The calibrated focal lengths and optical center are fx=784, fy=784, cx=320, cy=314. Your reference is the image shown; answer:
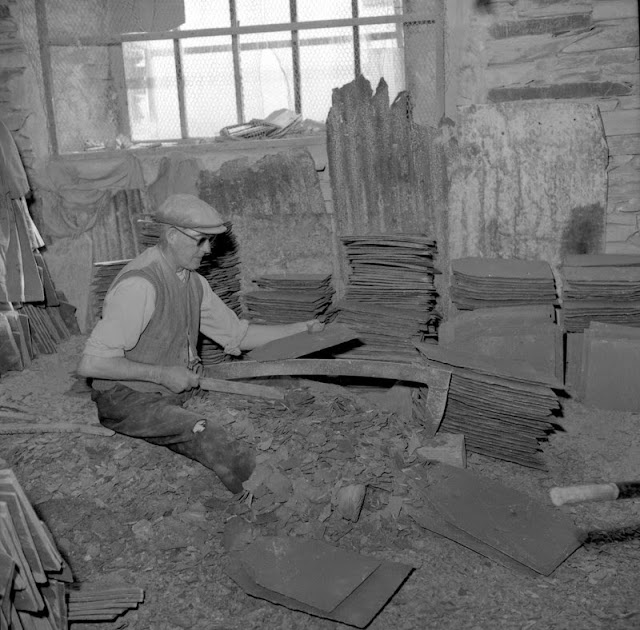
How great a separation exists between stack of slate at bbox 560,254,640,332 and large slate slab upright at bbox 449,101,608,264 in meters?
0.60

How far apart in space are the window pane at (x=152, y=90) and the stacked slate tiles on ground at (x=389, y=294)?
2.27 m

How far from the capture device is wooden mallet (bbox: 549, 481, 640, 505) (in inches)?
169

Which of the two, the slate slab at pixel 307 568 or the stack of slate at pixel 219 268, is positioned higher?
the stack of slate at pixel 219 268

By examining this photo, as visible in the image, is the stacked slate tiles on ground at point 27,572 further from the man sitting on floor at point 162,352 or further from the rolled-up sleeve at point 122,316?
the rolled-up sleeve at point 122,316

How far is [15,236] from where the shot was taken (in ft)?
22.5

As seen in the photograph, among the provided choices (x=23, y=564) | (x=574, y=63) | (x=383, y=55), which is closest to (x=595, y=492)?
(x=23, y=564)

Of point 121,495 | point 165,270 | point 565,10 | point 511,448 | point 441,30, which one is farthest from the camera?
point 441,30

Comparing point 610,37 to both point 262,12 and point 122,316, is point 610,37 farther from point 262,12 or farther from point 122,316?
point 122,316

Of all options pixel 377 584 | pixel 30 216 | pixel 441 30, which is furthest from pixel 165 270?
pixel 441 30

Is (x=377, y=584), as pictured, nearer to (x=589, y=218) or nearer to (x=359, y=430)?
(x=359, y=430)

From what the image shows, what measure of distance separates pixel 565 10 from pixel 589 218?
1658 millimetres

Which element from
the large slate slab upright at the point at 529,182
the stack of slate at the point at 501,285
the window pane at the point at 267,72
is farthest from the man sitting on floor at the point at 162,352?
the window pane at the point at 267,72

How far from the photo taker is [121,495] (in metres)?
4.33

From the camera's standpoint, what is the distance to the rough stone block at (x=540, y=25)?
618cm
